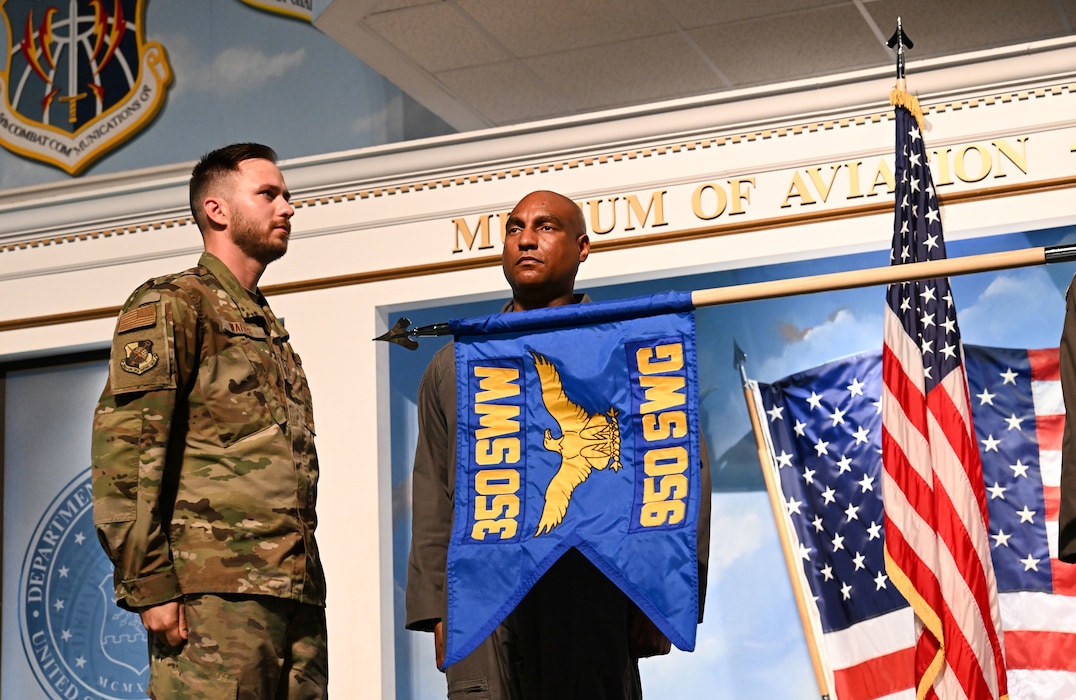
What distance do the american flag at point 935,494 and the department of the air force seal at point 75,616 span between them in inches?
113

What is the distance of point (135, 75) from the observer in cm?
654

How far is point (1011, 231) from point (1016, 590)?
1143 mm

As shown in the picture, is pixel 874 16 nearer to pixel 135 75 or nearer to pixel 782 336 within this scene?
pixel 782 336

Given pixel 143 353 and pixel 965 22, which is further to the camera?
pixel 965 22

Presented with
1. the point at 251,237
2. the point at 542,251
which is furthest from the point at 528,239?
the point at 251,237

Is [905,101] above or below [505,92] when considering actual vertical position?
below

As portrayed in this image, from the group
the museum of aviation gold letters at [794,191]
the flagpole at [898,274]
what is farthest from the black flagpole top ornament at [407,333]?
the museum of aviation gold letters at [794,191]

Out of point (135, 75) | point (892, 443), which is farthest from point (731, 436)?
point (135, 75)

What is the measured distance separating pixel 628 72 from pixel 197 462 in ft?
13.8

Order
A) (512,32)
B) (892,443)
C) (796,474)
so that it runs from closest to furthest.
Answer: (892,443)
(796,474)
(512,32)

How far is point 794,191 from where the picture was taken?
4785mm

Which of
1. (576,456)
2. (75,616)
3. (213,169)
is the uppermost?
(213,169)

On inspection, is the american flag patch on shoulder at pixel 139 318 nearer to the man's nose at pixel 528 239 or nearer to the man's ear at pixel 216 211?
the man's ear at pixel 216 211

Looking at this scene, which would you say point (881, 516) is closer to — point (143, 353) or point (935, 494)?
point (935, 494)
